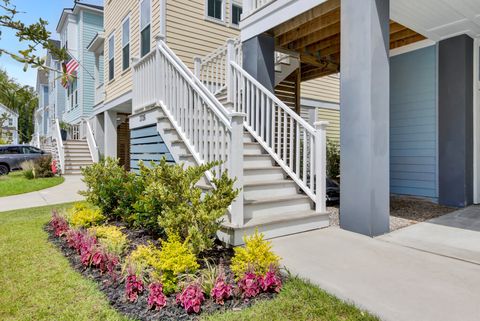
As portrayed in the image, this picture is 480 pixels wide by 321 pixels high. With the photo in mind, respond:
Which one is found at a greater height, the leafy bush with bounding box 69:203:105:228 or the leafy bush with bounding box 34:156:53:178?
the leafy bush with bounding box 34:156:53:178

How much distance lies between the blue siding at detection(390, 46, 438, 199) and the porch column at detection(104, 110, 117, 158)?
400 inches

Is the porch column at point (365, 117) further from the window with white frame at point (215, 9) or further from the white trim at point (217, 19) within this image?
the window with white frame at point (215, 9)

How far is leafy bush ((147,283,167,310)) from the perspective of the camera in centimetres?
220

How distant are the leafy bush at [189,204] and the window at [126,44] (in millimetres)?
8337

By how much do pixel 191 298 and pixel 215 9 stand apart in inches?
342

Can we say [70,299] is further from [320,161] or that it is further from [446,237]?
[446,237]

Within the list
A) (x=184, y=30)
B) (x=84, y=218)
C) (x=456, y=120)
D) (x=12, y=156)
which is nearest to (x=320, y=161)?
(x=456, y=120)

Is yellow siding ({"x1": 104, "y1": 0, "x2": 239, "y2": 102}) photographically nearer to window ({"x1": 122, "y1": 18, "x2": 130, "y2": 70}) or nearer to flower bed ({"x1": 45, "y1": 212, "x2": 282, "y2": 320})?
window ({"x1": 122, "y1": 18, "x2": 130, "y2": 70})

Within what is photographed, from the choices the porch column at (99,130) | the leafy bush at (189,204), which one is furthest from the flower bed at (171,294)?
the porch column at (99,130)

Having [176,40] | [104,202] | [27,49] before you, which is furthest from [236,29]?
[27,49]

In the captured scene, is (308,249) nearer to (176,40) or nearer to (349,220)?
(349,220)

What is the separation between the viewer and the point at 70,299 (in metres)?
2.39

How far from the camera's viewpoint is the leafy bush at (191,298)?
7.09 feet

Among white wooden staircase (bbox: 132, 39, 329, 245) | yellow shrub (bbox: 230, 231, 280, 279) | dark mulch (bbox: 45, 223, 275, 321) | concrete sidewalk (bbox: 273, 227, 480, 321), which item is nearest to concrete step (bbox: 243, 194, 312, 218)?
white wooden staircase (bbox: 132, 39, 329, 245)
